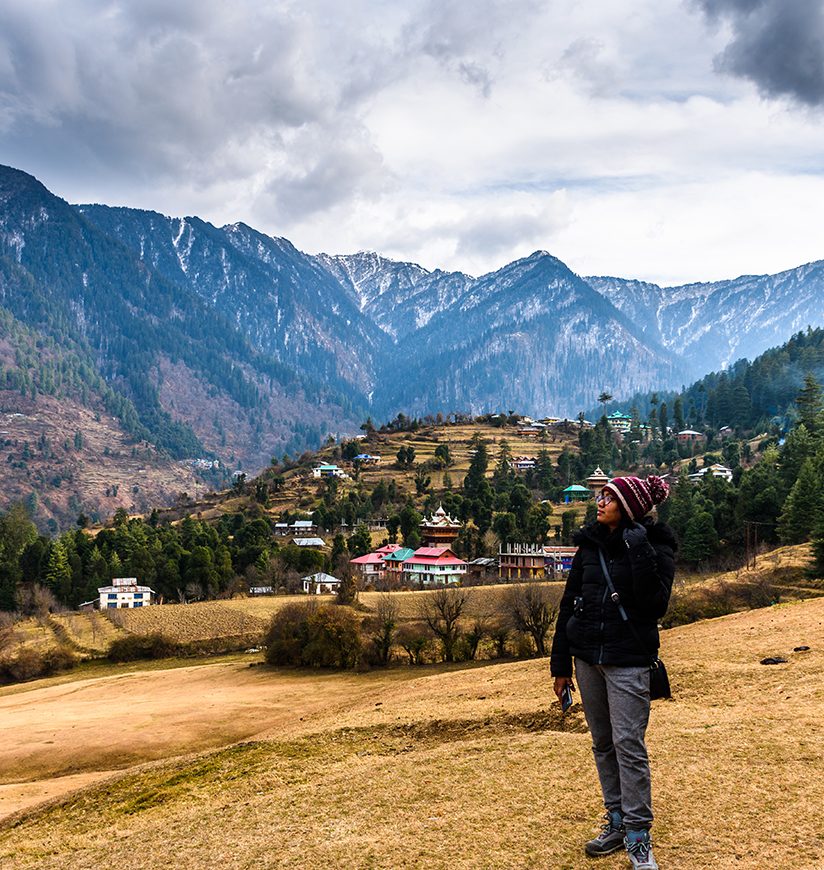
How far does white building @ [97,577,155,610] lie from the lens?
7956 cm

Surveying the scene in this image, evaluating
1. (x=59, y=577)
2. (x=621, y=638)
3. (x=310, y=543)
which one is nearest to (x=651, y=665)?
(x=621, y=638)

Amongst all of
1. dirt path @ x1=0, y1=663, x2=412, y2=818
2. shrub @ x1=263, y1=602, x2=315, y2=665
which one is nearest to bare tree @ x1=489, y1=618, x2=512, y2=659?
dirt path @ x1=0, y1=663, x2=412, y2=818

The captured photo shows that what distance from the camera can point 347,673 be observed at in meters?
42.5

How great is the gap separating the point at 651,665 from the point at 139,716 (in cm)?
3057

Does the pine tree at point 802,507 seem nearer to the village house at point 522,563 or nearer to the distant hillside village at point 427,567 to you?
the distant hillside village at point 427,567

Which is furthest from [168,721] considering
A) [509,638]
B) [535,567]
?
[535,567]

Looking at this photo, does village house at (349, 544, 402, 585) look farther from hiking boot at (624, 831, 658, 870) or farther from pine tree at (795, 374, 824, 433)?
hiking boot at (624, 831, 658, 870)

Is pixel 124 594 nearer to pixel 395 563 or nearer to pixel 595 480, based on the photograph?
pixel 395 563

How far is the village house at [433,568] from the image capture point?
8244 cm

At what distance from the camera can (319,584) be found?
79.6m

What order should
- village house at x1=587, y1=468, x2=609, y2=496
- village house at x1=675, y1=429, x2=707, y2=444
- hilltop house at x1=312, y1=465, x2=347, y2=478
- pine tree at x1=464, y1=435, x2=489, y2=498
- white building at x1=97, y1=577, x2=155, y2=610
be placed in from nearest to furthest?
white building at x1=97, y1=577, x2=155, y2=610 < pine tree at x1=464, y1=435, x2=489, y2=498 < village house at x1=587, y1=468, x2=609, y2=496 < hilltop house at x1=312, y1=465, x2=347, y2=478 < village house at x1=675, y1=429, x2=707, y2=444

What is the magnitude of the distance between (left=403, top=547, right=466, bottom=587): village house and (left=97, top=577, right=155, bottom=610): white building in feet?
87.4

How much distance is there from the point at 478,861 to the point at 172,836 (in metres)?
5.62

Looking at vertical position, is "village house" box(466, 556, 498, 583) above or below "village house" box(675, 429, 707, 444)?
below
